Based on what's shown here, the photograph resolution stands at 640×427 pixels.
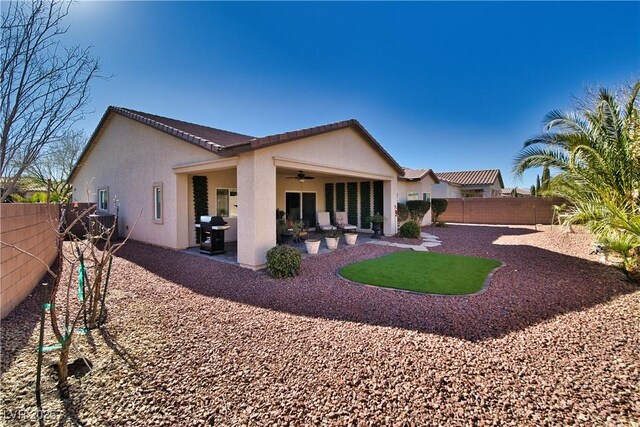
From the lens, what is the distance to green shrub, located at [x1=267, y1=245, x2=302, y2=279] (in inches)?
277

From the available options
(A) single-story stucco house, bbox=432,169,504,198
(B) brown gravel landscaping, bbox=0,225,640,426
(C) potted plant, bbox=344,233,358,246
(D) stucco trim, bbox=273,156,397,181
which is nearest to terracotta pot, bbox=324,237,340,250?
(C) potted plant, bbox=344,233,358,246

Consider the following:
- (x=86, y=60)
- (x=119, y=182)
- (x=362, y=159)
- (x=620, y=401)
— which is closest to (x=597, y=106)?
(x=362, y=159)

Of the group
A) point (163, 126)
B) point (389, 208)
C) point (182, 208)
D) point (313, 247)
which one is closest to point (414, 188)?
point (389, 208)

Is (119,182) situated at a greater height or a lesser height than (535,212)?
greater

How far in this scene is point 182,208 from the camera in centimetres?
1053

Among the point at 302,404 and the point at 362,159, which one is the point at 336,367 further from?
the point at 362,159

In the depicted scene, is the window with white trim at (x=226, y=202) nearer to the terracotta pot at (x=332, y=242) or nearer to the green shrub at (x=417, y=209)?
the terracotta pot at (x=332, y=242)

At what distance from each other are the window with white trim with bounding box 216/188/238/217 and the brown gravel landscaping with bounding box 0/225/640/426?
6.02 meters

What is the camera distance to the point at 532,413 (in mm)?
2467

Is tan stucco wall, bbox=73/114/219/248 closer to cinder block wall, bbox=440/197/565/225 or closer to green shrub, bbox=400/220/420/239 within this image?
green shrub, bbox=400/220/420/239

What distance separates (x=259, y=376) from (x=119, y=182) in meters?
14.6

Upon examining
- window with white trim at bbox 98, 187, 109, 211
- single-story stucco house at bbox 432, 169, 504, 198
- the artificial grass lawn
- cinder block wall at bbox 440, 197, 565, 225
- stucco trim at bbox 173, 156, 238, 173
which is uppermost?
single-story stucco house at bbox 432, 169, 504, 198

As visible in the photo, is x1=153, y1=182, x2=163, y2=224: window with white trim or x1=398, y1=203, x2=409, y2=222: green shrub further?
x1=398, y1=203, x2=409, y2=222: green shrub

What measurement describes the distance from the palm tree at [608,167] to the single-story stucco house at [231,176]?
7.18 metres
